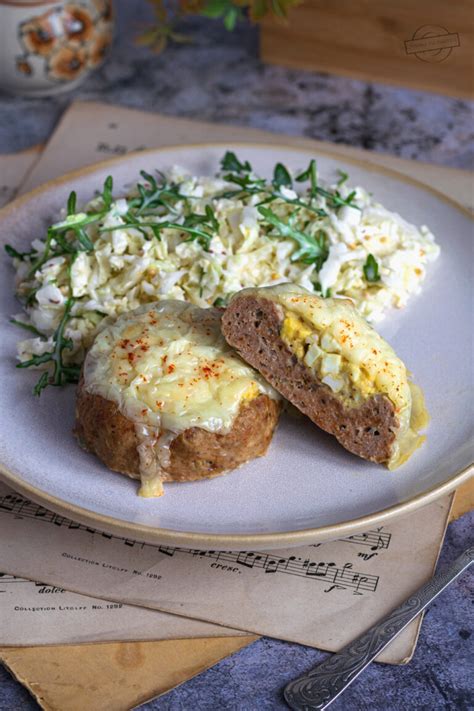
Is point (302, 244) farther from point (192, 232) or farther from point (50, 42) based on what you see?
point (50, 42)

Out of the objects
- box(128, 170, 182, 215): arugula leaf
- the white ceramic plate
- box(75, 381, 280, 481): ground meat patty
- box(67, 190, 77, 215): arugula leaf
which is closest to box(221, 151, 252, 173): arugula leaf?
box(128, 170, 182, 215): arugula leaf

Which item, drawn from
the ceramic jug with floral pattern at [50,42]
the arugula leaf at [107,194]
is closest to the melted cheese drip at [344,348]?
the arugula leaf at [107,194]

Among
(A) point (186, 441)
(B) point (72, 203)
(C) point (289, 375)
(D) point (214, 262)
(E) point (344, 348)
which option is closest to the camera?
(A) point (186, 441)

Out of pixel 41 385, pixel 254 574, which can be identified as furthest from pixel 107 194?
pixel 254 574

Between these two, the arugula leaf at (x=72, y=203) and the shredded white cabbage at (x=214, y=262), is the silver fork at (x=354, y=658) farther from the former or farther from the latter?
the arugula leaf at (x=72, y=203)

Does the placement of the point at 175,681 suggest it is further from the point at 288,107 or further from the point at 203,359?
the point at 288,107
